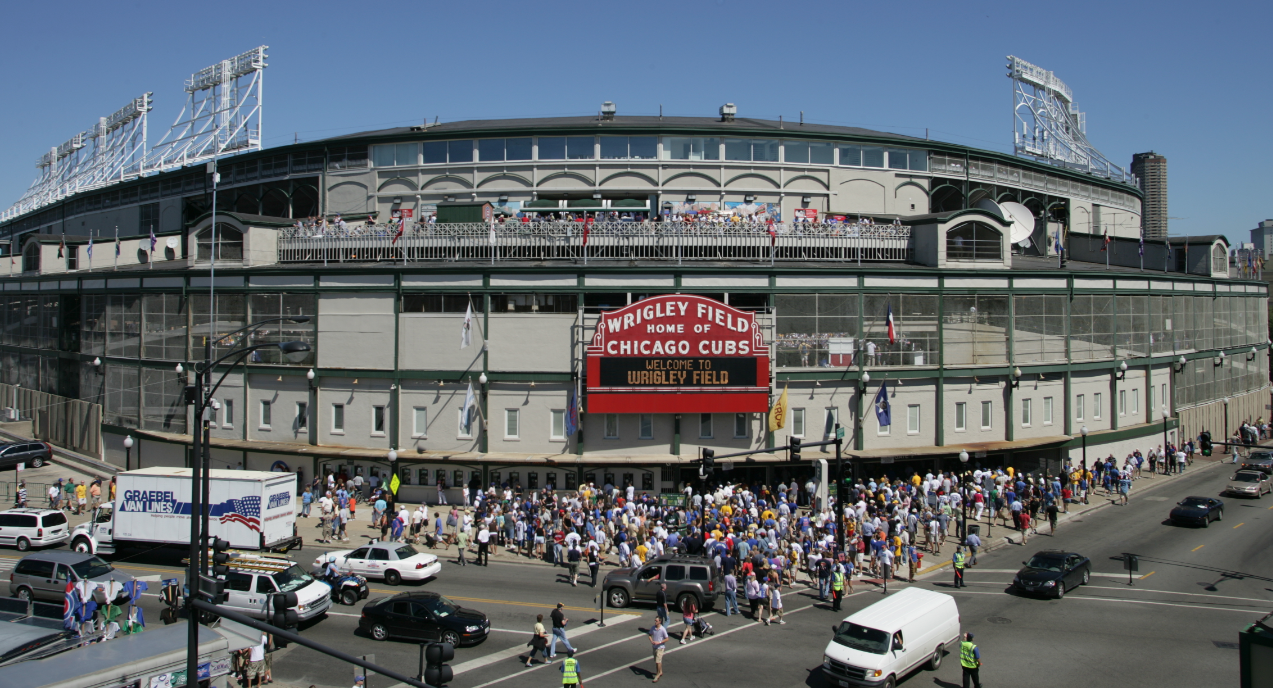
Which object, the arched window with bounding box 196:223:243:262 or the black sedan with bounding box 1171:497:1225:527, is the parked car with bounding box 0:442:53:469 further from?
the black sedan with bounding box 1171:497:1225:527

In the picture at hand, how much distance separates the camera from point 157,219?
6694cm

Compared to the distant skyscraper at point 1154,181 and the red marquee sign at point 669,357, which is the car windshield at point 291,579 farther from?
the distant skyscraper at point 1154,181

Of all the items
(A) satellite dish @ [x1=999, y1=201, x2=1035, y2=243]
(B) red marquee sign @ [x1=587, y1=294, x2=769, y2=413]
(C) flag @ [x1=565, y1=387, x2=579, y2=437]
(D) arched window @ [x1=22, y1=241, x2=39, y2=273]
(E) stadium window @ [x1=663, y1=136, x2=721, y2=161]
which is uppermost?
(E) stadium window @ [x1=663, y1=136, x2=721, y2=161]

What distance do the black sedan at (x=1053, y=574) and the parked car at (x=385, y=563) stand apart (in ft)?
63.5

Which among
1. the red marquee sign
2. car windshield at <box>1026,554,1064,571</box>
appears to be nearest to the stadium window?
the red marquee sign

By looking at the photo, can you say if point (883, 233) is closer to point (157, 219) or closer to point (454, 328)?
point (454, 328)

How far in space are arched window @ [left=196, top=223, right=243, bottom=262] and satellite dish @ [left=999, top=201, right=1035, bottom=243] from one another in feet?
158

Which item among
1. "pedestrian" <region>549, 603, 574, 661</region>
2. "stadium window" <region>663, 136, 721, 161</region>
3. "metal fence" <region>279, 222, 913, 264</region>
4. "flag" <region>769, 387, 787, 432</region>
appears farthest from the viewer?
"stadium window" <region>663, 136, 721, 161</region>

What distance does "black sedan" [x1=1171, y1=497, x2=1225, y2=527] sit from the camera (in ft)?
117

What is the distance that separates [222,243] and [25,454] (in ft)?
50.2

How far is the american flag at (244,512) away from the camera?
28.6 meters

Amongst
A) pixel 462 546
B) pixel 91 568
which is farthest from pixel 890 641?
pixel 91 568

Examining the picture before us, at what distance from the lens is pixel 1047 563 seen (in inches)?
1052

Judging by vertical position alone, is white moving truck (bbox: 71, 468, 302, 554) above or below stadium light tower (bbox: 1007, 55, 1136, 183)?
below
